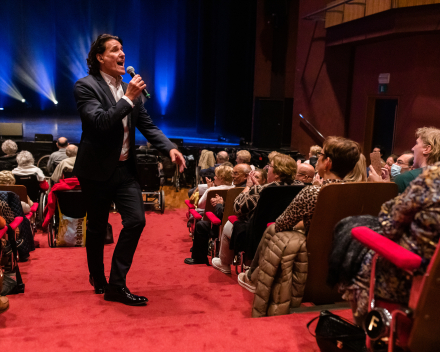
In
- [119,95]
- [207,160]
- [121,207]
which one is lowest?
[207,160]

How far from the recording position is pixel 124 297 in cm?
215

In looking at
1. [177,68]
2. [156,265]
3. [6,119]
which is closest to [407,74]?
[156,265]

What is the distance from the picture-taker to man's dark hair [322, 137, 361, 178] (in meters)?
2.06

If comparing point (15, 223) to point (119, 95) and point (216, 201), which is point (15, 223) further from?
point (216, 201)

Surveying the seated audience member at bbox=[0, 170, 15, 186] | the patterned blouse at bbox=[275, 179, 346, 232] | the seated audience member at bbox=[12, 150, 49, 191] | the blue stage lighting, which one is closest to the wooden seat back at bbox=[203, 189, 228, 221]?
the patterned blouse at bbox=[275, 179, 346, 232]

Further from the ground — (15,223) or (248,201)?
(248,201)

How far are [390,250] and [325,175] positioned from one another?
99 cm

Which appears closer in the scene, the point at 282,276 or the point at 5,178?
the point at 282,276

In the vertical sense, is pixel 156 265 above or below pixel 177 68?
below

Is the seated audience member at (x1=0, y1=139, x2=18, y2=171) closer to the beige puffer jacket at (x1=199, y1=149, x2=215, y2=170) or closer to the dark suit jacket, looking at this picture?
the beige puffer jacket at (x1=199, y1=149, x2=215, y2=170)

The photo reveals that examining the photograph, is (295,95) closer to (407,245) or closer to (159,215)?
(159,215)

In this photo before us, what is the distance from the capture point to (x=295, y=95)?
927cm

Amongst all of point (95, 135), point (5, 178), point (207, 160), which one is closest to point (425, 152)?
point (95, 135)

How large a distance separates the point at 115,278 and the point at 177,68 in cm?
1010
